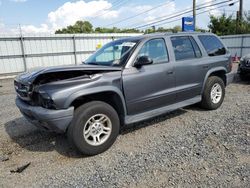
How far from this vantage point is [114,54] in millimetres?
4395

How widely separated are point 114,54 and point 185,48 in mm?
1534

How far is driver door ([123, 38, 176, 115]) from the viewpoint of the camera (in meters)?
3.85

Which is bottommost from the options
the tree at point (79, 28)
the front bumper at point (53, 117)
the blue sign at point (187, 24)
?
the front bumper at point (53, 117)

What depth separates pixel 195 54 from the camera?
4918 millimetres

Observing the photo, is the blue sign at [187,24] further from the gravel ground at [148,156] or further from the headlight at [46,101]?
the headlight at [46,101]

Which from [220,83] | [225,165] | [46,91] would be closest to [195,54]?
[220,83]

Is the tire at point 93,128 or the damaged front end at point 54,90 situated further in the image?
the tire at point 93,128

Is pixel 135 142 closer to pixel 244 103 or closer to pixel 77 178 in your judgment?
pixel 77 178

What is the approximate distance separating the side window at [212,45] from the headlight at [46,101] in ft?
11.9

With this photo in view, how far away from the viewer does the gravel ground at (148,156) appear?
115 inches

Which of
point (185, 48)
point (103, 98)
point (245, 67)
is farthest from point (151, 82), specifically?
point (245, 67)

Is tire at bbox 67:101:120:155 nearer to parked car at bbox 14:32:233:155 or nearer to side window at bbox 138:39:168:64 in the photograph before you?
parked car at bbox 14:32:233:155

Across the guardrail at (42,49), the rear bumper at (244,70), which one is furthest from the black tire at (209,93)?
the guardrail at (42,49)

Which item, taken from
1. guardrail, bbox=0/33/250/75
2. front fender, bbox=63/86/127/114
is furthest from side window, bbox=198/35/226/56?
guardrail, bbox=0/33/250/75
